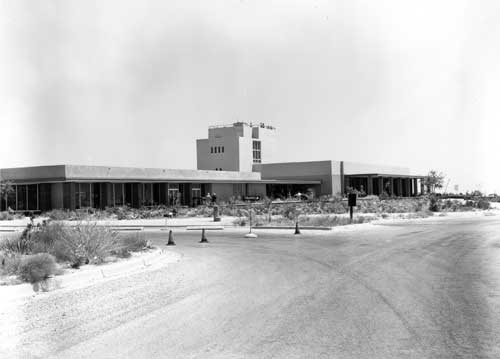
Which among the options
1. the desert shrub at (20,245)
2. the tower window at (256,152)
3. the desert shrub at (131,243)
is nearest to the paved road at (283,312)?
the desert shrub at (131,243)

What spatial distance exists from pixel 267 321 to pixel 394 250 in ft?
33.7

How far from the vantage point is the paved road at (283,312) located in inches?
263

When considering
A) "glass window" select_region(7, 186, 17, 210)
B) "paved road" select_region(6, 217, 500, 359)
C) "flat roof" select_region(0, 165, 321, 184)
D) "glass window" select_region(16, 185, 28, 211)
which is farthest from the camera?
"glass window" select_region(7, 186, 17, 210)

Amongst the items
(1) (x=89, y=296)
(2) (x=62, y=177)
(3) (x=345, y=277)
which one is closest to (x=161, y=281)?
(1) (x=89, y=296)

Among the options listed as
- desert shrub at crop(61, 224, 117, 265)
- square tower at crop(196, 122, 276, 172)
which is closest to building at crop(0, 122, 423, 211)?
square tower at crop(196, 122, 276, 172)

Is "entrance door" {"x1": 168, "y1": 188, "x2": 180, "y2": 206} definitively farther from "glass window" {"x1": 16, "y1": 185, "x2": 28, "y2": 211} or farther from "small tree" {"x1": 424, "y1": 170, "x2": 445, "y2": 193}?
"small tree" {"x1": 424, "y1": 170, "x2": 445, "y2": 193}

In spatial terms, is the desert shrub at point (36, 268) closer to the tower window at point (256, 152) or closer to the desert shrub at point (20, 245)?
the desert shrub at point (20, 245)

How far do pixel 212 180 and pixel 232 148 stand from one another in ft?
91.4

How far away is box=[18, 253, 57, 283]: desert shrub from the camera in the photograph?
10797 millimetres

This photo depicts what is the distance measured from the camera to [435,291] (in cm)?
1015

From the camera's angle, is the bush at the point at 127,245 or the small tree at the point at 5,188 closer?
the bush at the point at 127,245

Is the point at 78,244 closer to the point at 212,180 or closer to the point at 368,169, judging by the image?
the point at 212,180

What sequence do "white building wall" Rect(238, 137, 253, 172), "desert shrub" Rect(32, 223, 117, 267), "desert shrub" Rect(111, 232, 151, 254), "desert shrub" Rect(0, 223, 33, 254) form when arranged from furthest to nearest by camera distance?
"white building wall" Rect(238, 137, 253, 172) → "desert shrub" Rect(111, 232, 151, 254) → "desert shrub" Rect(0, 223, 33, 254) → "desert shrub" Rect(32, 223, 117, 267)

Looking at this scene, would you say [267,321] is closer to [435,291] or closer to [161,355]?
[161,355]
